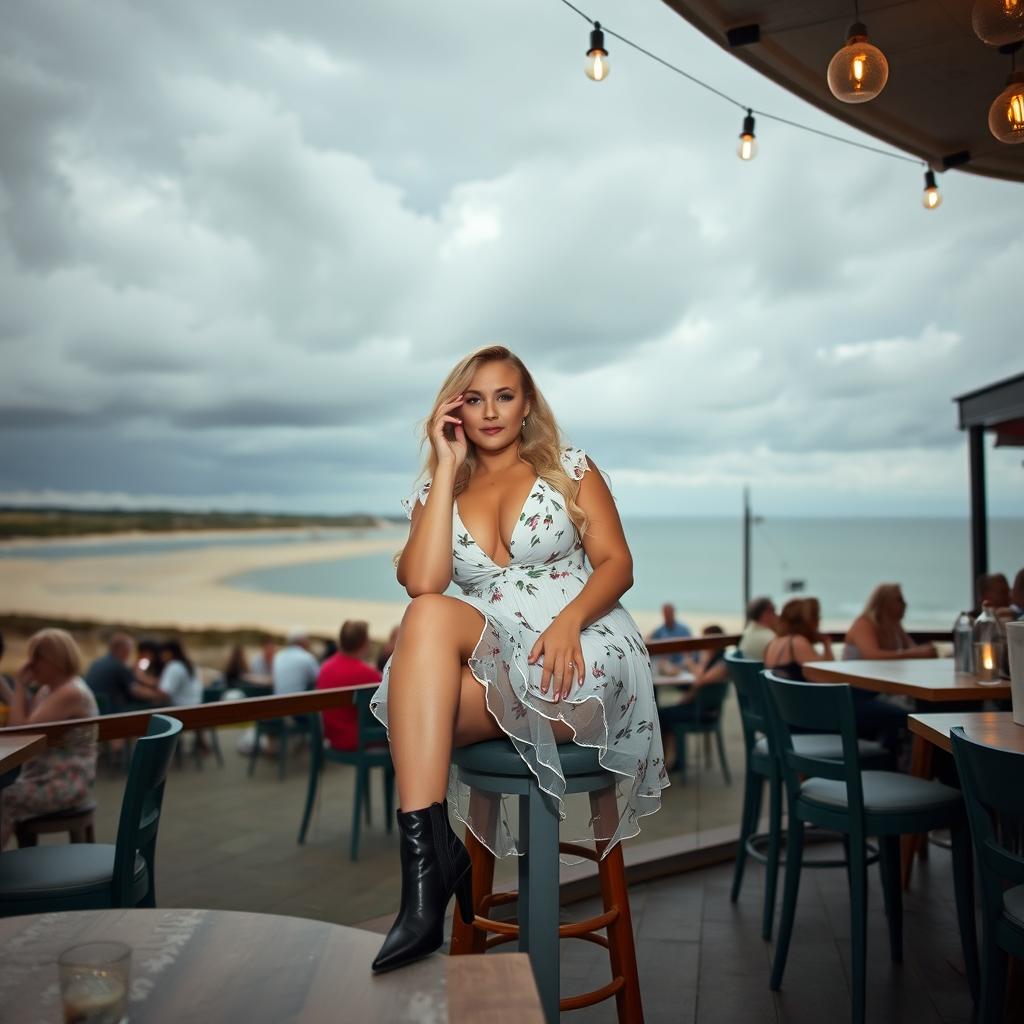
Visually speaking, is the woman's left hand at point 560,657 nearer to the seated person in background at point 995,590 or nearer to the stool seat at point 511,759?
the stool seat at point 511,759

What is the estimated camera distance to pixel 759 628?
18.1ft

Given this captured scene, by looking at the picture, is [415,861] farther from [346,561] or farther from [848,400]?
[848,400]

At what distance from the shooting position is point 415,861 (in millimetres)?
1503

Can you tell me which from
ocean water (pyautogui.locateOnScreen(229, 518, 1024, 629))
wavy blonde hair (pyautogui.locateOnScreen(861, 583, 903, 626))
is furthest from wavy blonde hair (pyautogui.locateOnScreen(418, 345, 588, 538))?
ocean water (pyautogui.locateOnScreen(229, 518, 1024, 629))

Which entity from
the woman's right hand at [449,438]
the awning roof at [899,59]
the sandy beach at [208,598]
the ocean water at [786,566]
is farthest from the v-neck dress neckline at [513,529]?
the sandy beach at [208,598]

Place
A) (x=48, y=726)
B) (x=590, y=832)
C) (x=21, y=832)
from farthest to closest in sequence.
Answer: (x=21, y=832)
(x=48, y=726)
(x=590, y=832)

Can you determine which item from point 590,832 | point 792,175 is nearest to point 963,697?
point 590,832

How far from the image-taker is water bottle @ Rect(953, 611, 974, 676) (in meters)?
3.17

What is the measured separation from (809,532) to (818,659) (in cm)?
4379

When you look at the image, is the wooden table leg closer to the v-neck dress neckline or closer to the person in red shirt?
the person in red shirt

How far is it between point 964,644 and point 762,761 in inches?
30.7

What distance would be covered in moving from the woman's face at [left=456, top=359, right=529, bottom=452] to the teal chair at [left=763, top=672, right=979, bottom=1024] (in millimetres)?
1075

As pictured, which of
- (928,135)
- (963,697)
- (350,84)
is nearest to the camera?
(963,697)

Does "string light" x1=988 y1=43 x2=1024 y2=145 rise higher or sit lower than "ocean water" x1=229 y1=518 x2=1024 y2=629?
higher
